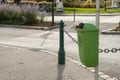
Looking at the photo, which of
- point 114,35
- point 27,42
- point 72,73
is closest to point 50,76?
point 72,73

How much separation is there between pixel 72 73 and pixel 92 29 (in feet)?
8.46

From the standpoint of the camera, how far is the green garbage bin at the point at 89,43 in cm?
652

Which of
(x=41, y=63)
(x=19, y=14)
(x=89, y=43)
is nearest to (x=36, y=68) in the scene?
(x=41, y=63)

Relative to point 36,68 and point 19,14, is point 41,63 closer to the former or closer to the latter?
point 36,68

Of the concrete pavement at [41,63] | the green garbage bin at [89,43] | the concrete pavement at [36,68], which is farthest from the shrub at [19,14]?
the green garbage bin at [89,43]

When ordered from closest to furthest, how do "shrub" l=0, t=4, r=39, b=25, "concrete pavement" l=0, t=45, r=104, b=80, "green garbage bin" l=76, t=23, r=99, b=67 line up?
"green garbage bin" l=76, t=23, r=99, b=67, "concrete pavement" l=0, t=45, r=104, b=80, "shrub" l=0, t=4, r=39, b=25

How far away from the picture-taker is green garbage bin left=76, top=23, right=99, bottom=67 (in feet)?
21.4

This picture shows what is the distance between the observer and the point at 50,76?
8.58 metres

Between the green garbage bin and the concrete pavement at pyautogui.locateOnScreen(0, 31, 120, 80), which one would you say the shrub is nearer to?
the concrete pavement at pyautogui.locateOnScreen(0, 31, 120, 80)

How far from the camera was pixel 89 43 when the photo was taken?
659cm

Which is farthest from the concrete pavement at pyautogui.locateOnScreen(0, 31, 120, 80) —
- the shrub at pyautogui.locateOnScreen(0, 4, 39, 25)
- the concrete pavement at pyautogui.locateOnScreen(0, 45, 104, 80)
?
the shrub at pyautogui.locateOnScreen(0, 4, 39, 25)

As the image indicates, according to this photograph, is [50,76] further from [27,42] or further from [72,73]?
[27,42]

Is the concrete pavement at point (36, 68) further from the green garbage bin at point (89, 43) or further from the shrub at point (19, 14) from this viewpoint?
the shrub at point (19, 14)

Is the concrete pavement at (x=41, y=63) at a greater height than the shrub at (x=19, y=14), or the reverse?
the shrub at (x=19, y=14)
